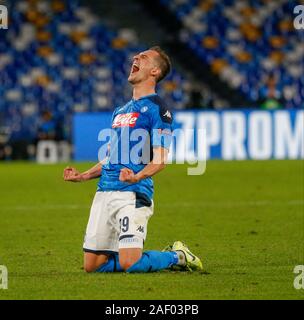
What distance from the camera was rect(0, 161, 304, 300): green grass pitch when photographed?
328 inches

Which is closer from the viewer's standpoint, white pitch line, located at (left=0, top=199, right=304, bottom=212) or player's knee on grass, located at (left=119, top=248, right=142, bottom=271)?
player's knee on grass, located at (left=119, top=248, right=142, bottom=271)

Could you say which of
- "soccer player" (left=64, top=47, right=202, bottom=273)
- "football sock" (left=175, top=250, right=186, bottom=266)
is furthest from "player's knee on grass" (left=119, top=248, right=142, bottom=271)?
"football sock" (left=175, top=250, right=186, bottom=266)

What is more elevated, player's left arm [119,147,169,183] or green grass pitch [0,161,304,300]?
player's left arm [119,147,169,183]

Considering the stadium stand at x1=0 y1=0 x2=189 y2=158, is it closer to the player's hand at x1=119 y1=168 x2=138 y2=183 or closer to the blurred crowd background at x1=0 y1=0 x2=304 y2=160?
the blurred crowd background at x1=0 y1=0 x2=304 y2=160

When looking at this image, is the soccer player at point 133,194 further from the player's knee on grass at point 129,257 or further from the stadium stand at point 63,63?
the stadium stand at point 63,63

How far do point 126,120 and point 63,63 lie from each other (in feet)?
74.4

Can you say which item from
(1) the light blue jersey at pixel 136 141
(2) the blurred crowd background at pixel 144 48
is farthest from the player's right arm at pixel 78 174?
(2) the blurred crowd background at pixel 144 48

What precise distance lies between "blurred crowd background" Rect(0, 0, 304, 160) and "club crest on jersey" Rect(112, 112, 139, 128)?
19.2m

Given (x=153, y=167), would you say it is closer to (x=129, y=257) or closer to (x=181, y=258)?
(x=129, y=257)

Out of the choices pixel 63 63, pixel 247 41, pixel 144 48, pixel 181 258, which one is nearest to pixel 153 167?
pixel 181 258

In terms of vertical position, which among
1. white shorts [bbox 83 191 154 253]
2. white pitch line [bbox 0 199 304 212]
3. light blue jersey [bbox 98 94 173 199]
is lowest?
white pitch line [bbox 0 199 304 212]

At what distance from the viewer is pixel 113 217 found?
9156 mm

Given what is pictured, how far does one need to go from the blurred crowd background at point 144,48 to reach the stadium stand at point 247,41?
31mm

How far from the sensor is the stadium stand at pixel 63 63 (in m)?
30.3
